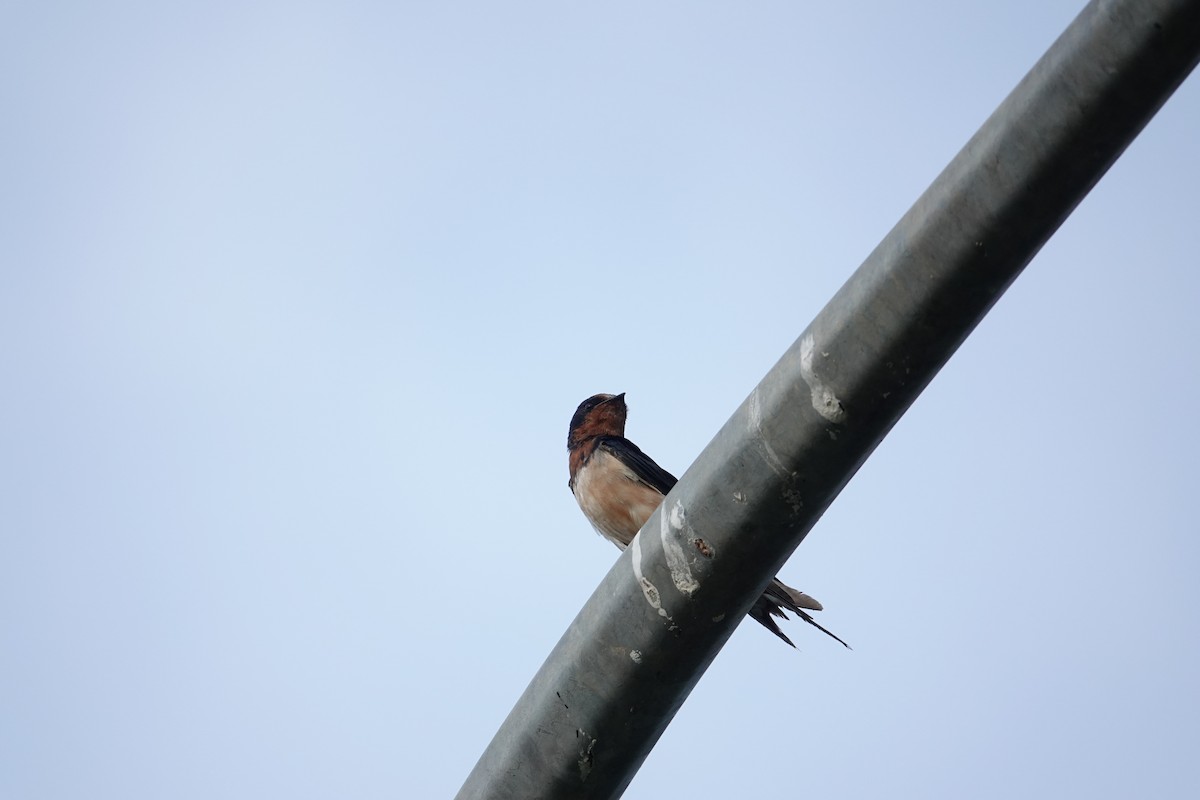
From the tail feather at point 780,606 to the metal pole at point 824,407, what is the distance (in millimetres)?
1868

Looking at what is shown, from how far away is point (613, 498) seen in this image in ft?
22.3

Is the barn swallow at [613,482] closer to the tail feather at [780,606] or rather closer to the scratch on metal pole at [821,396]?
the tail feather at [780,606]

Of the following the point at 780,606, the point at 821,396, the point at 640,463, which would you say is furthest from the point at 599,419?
the point at 821,396

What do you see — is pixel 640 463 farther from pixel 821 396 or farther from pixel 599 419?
pixel 821 396

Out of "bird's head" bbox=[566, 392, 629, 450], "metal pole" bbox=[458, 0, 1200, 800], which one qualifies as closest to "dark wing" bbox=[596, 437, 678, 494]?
"bird's head" bbox=[566, 392, 629, 450]

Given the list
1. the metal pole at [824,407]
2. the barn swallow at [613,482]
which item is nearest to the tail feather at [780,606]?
the barn swallow at [613,482]

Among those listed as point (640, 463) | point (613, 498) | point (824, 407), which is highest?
point (640, 463)

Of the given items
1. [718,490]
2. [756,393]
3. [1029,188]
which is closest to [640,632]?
[718,490]

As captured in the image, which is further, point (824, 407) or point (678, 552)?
point (678, 552)

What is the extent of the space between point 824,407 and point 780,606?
141 inches

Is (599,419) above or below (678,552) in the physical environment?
above

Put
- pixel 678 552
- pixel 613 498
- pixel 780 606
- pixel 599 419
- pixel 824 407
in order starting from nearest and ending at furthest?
pixel 824 407, pixel 678 552, pixel 780 606, pixel 613 498, pixel 599 419

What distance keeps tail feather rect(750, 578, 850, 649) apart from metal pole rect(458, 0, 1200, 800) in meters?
1.87

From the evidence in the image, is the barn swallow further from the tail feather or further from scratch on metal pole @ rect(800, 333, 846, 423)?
scratch on metal pole @ rect(800, 333, 846, 423)
